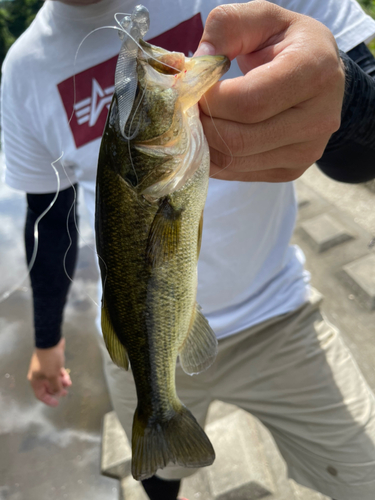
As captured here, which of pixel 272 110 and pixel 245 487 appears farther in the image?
pixel 245 487

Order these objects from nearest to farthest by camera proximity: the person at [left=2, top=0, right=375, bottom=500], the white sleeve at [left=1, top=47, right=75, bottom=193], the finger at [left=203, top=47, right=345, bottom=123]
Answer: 1. the finger at [left=203, top=47, right=345, bottom=123]
2. the person at [left=2, top=0, right=375, bottom=500]
3. the white sleeve at [left=1, top=47, right=75, bottom=193]

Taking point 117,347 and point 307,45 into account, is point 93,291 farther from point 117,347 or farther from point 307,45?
point 307,45

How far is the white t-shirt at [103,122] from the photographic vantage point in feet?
4.18

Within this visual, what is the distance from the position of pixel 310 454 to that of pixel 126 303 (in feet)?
3.41

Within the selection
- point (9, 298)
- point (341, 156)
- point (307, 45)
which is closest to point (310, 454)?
point (341, 156)

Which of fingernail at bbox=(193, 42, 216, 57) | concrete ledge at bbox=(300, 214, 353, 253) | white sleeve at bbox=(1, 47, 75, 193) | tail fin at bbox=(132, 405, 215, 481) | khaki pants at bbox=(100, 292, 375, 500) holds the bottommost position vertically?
concrete ledge at bbox=(300, 214, 353, 253)

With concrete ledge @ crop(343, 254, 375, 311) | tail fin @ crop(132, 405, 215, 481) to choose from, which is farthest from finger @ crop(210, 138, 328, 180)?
concrete ledge @ crop(343, 254, 375, 311)

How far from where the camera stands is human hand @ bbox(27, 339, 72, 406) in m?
1.77

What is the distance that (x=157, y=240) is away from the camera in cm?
85

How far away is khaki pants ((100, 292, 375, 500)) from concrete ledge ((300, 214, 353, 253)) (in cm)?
185

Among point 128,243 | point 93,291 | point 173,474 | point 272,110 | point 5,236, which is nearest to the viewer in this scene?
point 272,110

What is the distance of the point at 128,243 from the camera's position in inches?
34.2

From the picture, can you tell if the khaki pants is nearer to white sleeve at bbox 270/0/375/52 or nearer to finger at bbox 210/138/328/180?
finger at bbox 210/138/328/180

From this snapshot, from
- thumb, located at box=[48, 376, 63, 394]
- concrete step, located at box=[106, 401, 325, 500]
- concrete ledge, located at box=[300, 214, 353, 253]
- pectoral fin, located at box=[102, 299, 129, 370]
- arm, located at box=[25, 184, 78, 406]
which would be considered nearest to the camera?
pectoral fin, located at box=[102, 299, 129, 370]
